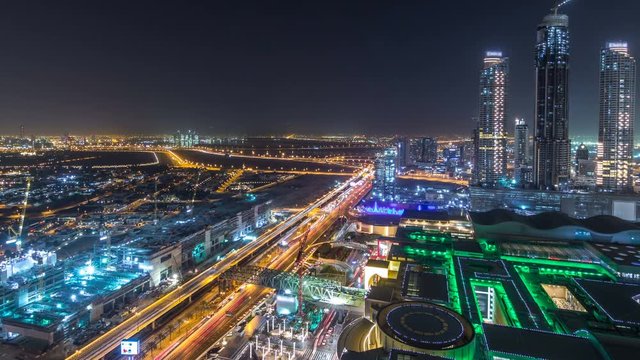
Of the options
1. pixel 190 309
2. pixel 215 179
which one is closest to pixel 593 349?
pixel 190 309

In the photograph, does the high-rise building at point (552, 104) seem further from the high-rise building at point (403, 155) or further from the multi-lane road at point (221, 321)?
the multi-lane road at point (221, 321)

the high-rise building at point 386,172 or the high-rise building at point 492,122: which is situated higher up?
the high-rise building at point 492,122

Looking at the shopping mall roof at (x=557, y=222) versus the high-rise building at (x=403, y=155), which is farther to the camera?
the high-rise building at (x=403, y=155)

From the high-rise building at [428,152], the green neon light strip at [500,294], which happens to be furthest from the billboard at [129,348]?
the high-rise building at [428,152]

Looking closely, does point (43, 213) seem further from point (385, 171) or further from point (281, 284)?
point (385, 171)

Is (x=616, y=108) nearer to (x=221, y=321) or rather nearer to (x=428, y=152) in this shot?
(x=428, y=152)

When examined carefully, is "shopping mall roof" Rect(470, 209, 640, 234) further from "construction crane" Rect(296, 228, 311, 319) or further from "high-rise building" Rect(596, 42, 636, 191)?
"high-rise building" Rect(596, 42, 636, 191)

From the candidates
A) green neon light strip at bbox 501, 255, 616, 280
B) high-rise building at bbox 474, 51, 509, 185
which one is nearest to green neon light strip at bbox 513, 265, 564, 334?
green neon light strip at bbox 501, 255, 616, 280

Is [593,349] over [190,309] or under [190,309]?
over
